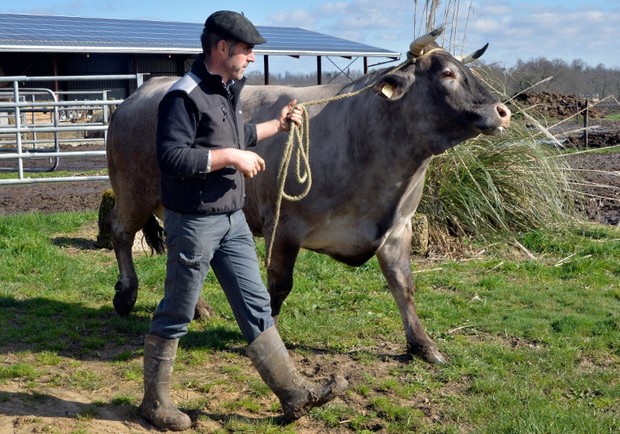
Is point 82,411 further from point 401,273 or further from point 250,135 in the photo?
point 401,273

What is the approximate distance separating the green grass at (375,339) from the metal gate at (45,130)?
4.52 meters

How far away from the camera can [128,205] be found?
267 inches

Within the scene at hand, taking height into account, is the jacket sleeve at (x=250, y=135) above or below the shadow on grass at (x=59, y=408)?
above

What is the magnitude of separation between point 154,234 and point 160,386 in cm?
307

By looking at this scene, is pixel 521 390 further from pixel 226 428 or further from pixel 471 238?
pixel 471 238

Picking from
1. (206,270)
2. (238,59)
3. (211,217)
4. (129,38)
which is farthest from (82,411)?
(129,38)

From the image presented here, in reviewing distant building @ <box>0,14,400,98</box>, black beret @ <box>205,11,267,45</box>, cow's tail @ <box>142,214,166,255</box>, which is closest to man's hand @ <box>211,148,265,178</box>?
black beret @ <box>205,11,267,45</box>

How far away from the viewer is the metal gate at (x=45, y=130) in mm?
13727

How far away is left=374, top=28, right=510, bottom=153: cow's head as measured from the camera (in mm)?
5340

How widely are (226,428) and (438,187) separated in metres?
5.59

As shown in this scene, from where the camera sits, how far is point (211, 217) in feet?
14.7

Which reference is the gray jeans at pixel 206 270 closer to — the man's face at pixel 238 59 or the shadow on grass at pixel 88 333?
the man's face at pixel 238 59

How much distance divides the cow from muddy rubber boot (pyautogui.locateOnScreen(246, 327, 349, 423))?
982 mm

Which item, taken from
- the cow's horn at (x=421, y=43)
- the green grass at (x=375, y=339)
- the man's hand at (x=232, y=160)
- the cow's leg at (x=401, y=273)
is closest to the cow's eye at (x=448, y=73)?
the cow's horn at (x=421, y=43)
